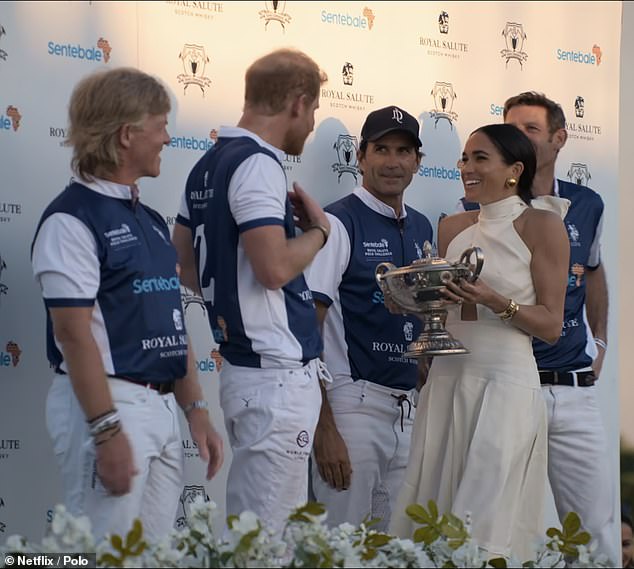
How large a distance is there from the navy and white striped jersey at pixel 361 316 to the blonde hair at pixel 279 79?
0.78 m

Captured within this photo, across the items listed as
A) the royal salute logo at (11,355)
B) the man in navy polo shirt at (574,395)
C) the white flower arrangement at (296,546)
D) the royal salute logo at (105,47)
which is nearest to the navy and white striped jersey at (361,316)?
the man in navy polo shirt at (574,395)

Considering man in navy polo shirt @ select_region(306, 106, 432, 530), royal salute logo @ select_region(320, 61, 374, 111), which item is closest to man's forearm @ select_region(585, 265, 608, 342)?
man in navy polo shirt @ select_region(306, 106, 432, 530)

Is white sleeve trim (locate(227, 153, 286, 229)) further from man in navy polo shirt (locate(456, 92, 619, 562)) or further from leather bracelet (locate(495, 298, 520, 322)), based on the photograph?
man in navy polo shirt (locate(456, 92, 619, 562))

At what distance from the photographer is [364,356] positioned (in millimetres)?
4086

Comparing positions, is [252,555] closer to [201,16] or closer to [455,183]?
→ [201,16]

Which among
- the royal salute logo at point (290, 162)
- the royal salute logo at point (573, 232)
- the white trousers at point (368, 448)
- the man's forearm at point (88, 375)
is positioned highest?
the royal salute logo at point (290, 162)

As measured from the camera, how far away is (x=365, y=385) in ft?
13.4

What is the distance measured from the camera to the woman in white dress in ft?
11.8

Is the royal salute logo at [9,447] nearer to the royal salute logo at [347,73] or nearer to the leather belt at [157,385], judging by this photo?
the leather belt at [157,385]

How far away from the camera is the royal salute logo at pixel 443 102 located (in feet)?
15.8

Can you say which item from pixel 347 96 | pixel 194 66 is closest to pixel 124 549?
pixel 194 66

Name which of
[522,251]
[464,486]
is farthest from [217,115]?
[464,486]

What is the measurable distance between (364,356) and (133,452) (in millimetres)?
1402

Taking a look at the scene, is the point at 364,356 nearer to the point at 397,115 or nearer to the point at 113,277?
the point at 397,115
